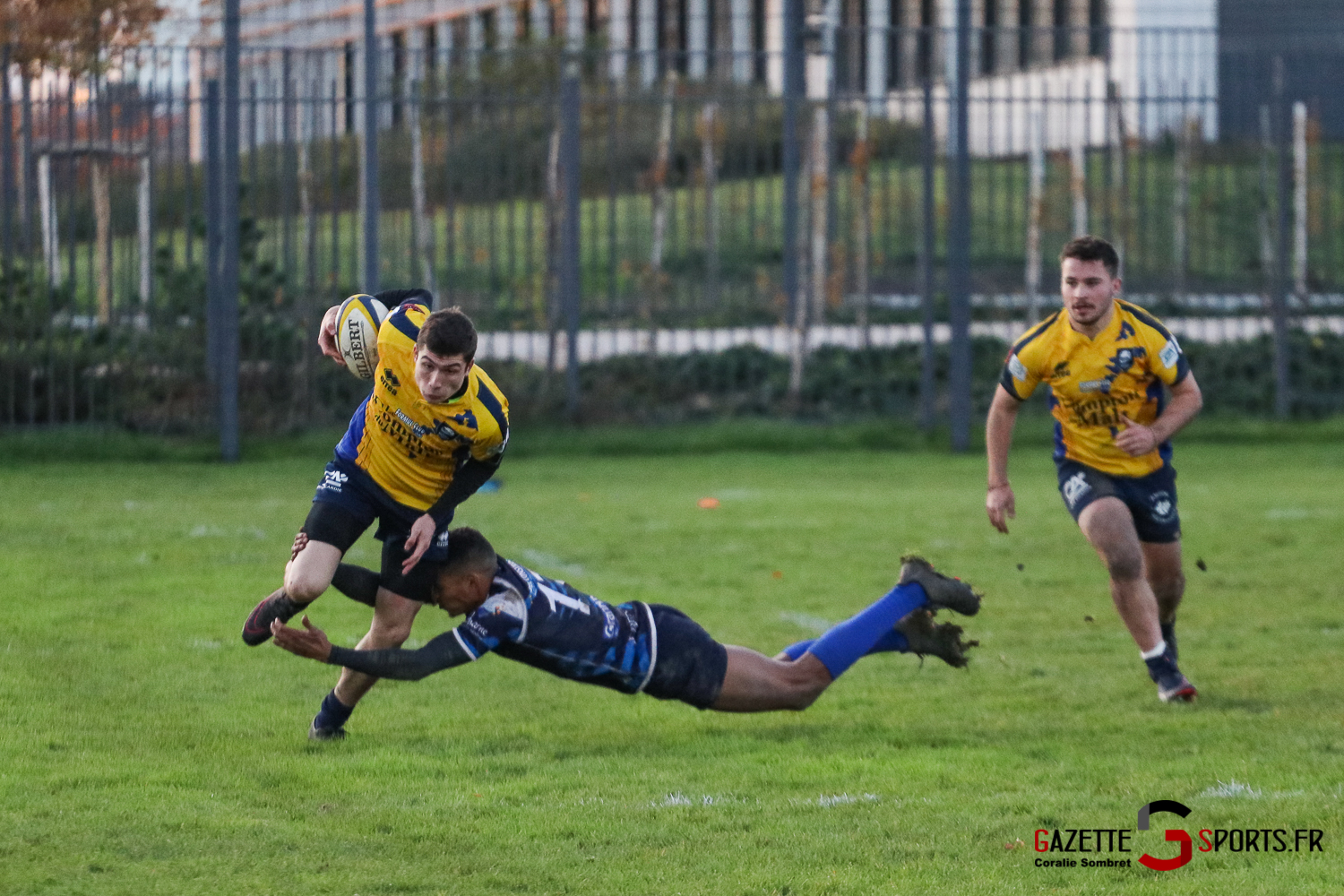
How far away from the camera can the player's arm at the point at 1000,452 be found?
7059 mm

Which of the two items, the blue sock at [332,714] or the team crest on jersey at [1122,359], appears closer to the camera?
the blue sock at [332,714]

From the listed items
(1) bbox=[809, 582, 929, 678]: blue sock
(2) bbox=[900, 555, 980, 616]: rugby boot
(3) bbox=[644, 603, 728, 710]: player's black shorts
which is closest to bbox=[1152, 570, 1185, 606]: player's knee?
(2) bbox=[900, 555, 980, 616]: rugby boot

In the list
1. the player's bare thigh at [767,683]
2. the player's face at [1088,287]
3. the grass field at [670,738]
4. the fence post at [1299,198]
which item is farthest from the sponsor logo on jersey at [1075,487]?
the fence post at [1299,198]

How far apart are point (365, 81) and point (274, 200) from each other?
129 centimetres

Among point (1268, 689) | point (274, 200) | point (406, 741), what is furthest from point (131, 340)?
point (1268, 689)

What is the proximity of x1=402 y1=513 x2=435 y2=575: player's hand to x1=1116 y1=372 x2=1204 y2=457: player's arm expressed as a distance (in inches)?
106

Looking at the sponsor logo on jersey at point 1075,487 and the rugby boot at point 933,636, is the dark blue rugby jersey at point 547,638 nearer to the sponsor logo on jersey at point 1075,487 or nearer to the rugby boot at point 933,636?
the rugby boot at point 933,636

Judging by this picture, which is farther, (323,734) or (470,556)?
(323,734)

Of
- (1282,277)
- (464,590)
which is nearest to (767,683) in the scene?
(464,590)

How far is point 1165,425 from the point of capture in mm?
6848

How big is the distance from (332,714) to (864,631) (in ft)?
6.09

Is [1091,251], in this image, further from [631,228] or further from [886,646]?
[631,228]

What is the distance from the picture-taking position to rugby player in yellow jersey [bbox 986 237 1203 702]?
6.89 metres

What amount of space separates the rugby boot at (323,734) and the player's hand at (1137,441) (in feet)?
10.1
